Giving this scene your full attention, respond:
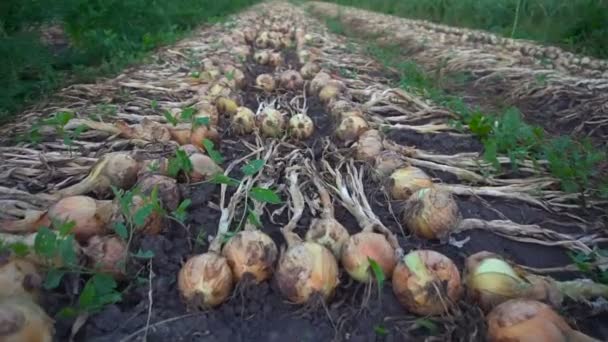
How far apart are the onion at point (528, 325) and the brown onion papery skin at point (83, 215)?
1.35m

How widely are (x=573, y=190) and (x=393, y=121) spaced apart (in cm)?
133

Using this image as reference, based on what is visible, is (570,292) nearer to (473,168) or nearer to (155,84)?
(473,168)

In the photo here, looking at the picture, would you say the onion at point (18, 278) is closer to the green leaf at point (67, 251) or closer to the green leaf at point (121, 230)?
the green leaf at point (67, 251)

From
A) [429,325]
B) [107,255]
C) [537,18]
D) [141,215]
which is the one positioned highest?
[537,18]

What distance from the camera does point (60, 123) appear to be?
2238 mm

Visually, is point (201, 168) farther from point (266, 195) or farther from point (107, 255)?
point (107, 255)

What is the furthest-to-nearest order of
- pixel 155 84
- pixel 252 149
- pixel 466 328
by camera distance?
1. pixel 155 84
2. pixel 252 149
3. pixel 466 328

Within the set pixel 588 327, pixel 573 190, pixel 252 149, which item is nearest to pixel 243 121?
pixel 252 149

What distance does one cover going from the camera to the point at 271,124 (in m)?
2.66

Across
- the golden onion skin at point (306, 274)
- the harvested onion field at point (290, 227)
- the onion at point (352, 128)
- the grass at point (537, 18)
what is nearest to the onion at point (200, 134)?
the harvested onion field at point (290, 227)

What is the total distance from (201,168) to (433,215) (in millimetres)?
1100

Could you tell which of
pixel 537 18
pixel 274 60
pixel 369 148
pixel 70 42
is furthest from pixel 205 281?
pixel 537 18

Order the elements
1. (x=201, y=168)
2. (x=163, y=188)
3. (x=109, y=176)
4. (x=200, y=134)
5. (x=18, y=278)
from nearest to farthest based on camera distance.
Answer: (x=18, y=278), (x=163, y=188), (x=109, y=176), (x=201, y=168), (x=200, y=134)

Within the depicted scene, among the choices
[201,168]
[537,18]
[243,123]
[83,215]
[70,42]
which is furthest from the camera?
[537,18]
